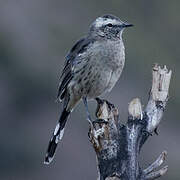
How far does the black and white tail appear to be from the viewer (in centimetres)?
1170

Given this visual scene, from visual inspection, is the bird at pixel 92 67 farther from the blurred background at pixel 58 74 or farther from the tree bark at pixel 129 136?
the blurred background at pixel 58 74

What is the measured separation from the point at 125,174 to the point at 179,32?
753 inches

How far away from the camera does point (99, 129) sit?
1036 cm

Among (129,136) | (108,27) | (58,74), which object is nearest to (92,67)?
(108,27)

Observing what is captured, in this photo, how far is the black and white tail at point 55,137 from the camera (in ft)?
38.4

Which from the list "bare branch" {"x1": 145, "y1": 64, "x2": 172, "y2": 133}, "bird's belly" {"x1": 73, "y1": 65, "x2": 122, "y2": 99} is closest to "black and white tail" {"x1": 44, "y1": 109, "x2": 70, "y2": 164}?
"bird's belly" {"x1": 73, "y1": 65, "x2": 122, "y2": 99}

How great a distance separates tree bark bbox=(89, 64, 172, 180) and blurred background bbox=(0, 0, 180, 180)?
950cm

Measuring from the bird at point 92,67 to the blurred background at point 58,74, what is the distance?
8133 mm

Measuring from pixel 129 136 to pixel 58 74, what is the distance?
13.7 meters

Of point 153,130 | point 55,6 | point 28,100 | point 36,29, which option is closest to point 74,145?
point 28,100

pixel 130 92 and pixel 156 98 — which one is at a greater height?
pixel 130 92

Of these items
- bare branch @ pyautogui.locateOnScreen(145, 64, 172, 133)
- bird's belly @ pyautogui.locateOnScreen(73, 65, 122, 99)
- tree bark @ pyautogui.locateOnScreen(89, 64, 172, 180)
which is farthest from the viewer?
bird's belly @ pyautogui.locateOnScreen(73, 65, 122, 99)

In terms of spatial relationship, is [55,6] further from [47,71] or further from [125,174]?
[125,174]

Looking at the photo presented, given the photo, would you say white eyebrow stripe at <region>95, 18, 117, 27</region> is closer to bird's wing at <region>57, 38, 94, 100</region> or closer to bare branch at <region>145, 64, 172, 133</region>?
bird's wing at <region>57, 38, 94, 100</region>
